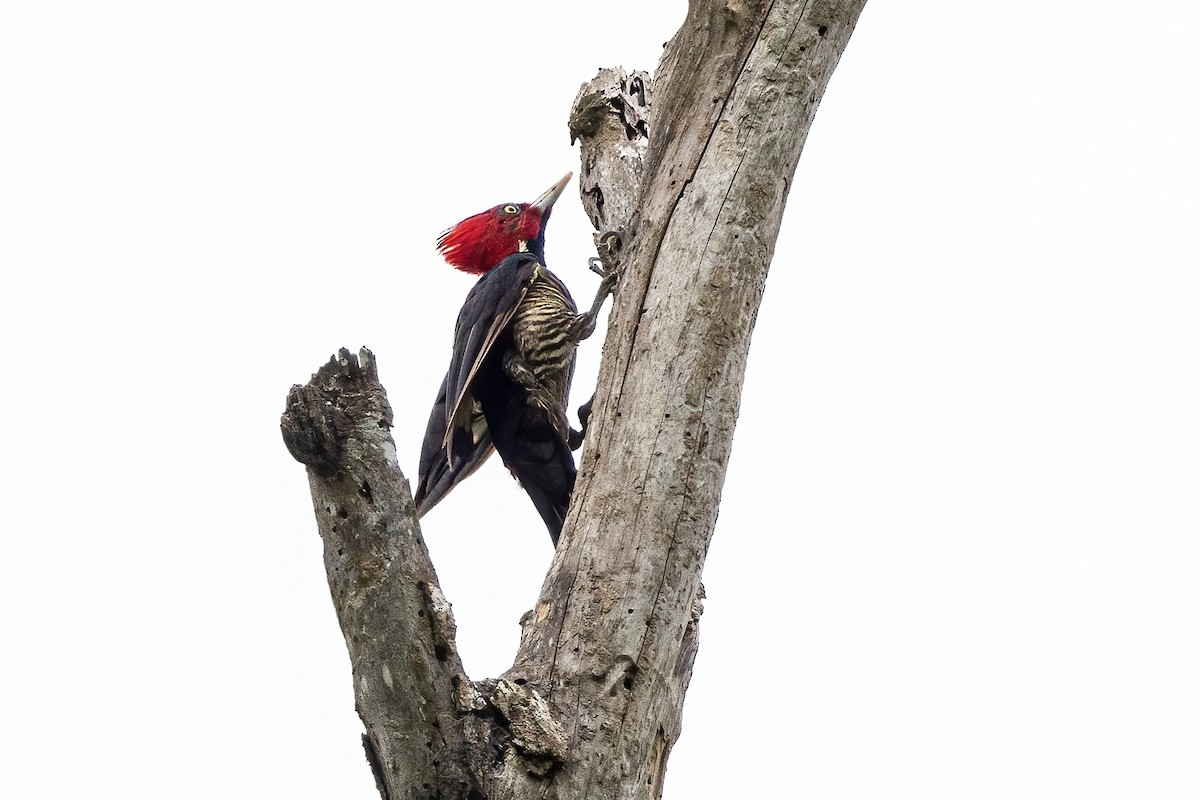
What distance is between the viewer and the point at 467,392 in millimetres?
4629

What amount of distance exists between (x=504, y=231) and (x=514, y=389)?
117 centimetres

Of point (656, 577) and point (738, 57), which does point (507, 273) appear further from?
point (656, 577)

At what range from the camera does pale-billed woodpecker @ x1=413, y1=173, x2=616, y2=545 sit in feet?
14.6

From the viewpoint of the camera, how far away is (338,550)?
265cm

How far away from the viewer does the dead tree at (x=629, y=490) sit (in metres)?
2.64

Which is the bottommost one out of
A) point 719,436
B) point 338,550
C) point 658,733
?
point 658,733

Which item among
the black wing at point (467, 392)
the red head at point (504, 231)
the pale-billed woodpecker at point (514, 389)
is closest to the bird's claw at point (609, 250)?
the pale-billed woodpecker at point (514, 389)

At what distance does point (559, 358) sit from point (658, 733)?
1.92 m

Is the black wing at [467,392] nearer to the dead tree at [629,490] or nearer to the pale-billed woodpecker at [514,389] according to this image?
the pale-billed woodpecker at [514,389]

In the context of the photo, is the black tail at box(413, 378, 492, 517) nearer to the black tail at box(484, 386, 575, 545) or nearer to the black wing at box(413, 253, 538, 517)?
the black wing at box(413, 253, 538, 517)

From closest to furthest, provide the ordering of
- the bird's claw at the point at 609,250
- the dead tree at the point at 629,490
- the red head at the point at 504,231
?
the dead tree at the point at 629,490
the bird's claw at the point at 609,250
the red head at the point at 504,231

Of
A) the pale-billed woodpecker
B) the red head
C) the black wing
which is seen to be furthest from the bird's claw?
the red head

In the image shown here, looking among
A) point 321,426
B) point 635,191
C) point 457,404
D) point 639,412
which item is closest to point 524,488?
point 457,404

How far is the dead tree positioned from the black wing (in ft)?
3.51
